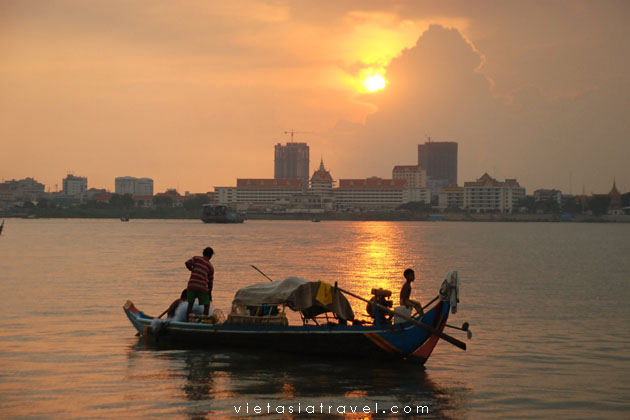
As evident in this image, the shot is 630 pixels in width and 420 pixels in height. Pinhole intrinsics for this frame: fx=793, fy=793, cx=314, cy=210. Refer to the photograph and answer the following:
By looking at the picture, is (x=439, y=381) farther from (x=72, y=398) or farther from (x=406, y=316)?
(x=72, y=398)

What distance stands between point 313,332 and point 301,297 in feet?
2.75

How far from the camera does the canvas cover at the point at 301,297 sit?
17.6 meters

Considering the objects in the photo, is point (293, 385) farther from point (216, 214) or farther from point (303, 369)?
point (216, 214)

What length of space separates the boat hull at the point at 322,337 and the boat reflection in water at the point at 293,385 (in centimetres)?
23

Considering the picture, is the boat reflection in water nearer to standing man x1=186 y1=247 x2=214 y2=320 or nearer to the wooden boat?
the wooden boat

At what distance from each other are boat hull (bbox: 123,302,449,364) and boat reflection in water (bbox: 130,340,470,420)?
0.23 metres

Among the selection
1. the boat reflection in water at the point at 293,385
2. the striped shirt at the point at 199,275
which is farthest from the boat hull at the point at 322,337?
the striped shirt at the point at 199,275

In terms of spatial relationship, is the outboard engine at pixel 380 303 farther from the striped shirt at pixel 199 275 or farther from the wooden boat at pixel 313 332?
the striped shirt at pixel 199 275

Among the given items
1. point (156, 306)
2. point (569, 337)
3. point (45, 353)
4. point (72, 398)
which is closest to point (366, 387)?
point (72, 398)

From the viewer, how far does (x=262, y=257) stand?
59.2 metres

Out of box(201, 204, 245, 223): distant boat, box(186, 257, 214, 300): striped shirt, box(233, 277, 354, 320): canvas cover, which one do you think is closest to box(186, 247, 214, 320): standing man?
box(186, 257, 214, 300): striped shirt

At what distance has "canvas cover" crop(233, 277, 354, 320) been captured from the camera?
17.6 metres

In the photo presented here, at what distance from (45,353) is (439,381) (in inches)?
355

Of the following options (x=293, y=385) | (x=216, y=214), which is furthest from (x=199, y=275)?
(x=216, y=214)
